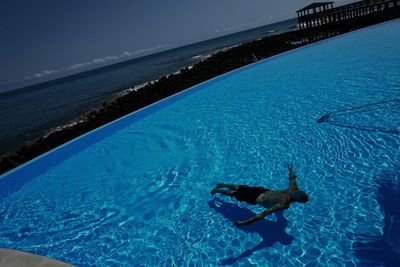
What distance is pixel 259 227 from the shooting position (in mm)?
5066

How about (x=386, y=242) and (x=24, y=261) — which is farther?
(x=24, y=261)

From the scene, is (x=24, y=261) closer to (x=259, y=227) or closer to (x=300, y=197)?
(x=259, y=227)

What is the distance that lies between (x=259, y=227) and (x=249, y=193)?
63cm

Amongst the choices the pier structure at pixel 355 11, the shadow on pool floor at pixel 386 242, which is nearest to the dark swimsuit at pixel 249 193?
the shadow on pool floor at pixel 386 242

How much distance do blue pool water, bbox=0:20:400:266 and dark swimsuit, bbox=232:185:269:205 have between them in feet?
0.98

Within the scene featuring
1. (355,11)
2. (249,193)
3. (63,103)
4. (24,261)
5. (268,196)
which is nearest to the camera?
(24,261)

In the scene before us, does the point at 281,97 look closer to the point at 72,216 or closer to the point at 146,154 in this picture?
the point at 146,154

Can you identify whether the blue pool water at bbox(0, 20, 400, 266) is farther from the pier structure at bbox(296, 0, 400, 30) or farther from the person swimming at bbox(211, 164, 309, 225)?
the pier structure at bbox(296, 0, 400, 30)

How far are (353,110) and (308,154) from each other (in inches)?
117

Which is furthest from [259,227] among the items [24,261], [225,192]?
[24,261]

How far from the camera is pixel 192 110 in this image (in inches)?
530

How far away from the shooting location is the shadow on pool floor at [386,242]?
12.8 ft

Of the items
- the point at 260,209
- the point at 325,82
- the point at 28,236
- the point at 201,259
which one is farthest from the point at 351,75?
the point at 28,236

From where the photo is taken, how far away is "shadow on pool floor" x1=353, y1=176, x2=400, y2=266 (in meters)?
3.89
